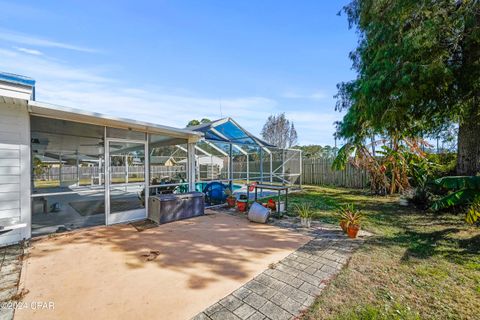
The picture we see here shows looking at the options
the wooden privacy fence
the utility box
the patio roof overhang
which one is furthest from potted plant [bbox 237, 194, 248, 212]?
the wooden privacy fence

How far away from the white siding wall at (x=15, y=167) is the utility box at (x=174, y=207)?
2508 mm

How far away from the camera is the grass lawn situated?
2289 mm

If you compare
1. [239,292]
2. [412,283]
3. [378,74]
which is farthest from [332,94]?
[239,292]

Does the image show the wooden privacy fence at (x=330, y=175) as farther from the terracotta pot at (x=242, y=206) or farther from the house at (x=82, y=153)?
the terracotta pot at (x=242, y=206)

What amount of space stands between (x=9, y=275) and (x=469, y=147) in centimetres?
1183

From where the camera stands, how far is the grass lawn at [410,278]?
7.51 ft

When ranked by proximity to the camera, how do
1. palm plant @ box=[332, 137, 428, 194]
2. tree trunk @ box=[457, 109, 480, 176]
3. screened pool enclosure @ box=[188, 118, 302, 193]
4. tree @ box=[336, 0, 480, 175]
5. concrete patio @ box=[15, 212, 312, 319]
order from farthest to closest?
palm plant @ box=[332, 137, 428, 194] < screened pool enclosure @ box=[188, 118, 302, 193] < tree trunk @ box=[457, 109, 480, 176] < tree @ box=[336, 0, 480, 175] < concrete patio @ box=[15, 212, 312, 319]

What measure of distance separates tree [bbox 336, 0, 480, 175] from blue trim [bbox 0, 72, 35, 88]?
7.91 metres

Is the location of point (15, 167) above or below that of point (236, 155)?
below

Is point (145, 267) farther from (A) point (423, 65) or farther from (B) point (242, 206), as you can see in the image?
(A) point (423, 65)

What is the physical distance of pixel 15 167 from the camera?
4.23 meters

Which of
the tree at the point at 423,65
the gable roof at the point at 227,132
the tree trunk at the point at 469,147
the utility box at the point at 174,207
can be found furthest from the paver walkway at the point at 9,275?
the tree trunk at the point at 469,147

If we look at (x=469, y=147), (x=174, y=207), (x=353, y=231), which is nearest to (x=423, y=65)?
(x=469, y=147)

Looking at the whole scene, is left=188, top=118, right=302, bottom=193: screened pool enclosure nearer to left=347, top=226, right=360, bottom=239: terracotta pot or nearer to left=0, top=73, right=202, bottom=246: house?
left=0, top=73, right=202, bottom=246: house
